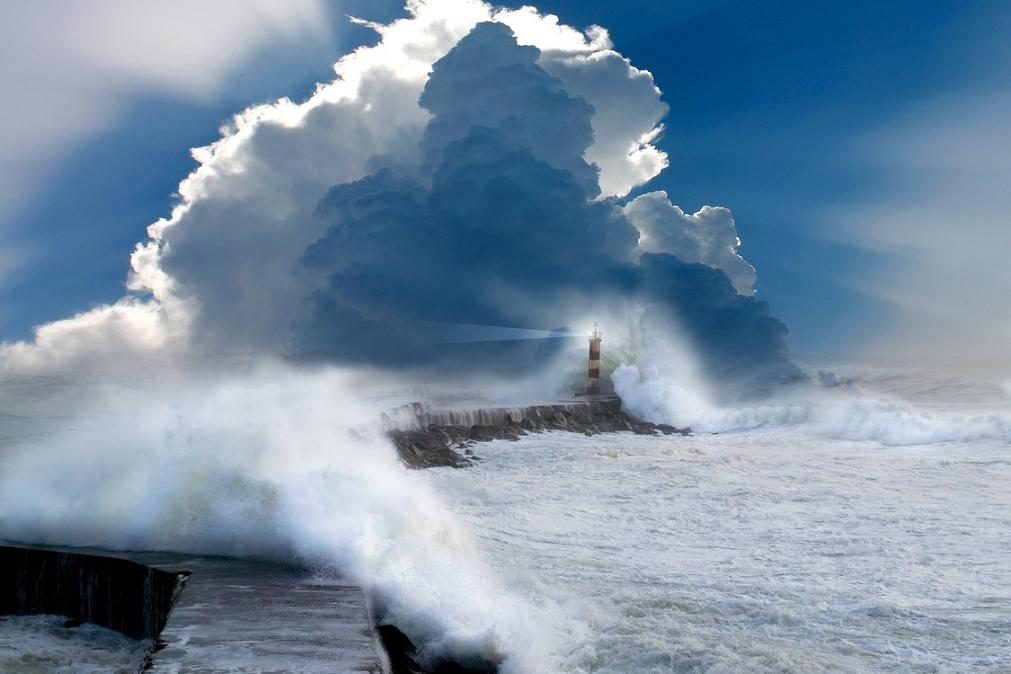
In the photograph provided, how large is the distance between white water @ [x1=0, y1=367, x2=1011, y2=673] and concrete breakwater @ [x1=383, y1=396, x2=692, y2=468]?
2.27m

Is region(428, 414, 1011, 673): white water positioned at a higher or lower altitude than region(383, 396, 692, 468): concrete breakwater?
lower

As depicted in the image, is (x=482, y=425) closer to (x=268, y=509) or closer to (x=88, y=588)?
(x=268, y=509)

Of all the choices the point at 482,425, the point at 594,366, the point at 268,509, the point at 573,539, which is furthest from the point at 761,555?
the point at 594,366

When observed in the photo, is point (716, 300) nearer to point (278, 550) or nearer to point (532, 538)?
point (532, 538)

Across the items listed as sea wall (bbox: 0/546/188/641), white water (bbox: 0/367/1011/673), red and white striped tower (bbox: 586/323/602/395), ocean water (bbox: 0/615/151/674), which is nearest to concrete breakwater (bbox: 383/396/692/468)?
red and white striped tower (bbox: 586/323/602/395)

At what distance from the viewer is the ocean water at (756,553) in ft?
15.9

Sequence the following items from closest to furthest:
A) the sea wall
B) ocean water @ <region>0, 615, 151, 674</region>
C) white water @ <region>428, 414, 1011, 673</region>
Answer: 1. ocean water @ <region>0, 615, 151, 674</region>
2. white water @ <region>428, 414, 1011, 673</region>
3. the sea wall

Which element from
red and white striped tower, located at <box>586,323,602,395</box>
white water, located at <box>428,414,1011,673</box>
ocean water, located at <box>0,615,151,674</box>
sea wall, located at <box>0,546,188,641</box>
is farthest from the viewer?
red and white striped tower, located at <box>586,323,602,395</box>

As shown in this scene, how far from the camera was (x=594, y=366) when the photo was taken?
968 inches

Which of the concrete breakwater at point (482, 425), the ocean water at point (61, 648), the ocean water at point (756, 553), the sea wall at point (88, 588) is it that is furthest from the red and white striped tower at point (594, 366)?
the ocean water at point (61, 648)

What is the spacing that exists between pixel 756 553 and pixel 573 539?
1.44m

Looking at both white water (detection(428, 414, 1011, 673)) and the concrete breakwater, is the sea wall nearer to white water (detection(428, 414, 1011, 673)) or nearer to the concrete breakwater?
white water (detection(428, 414, 1011, 673))

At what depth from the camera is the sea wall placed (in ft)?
17.2

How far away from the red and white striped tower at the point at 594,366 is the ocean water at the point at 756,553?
986cm
